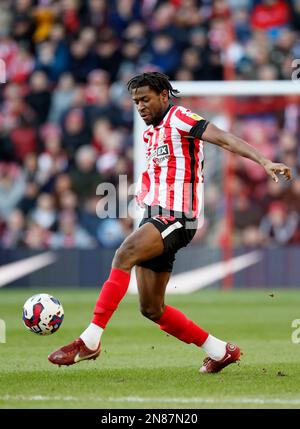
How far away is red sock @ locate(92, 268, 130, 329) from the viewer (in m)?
7.30

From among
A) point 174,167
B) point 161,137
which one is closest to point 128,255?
point 174,167

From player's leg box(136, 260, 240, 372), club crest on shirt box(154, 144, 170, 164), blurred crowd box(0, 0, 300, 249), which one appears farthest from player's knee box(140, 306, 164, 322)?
blurred crowd box(0, 0, 300, 249)

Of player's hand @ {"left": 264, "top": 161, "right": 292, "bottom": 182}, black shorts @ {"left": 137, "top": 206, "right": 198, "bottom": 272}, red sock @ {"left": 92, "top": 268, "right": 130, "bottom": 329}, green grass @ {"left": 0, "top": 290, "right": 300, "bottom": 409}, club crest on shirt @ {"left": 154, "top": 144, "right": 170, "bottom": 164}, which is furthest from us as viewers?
club crest on shirt @ {"left": 154, "top": 144, "right": 170, "bottom": 164}

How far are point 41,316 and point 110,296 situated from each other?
0.76 m

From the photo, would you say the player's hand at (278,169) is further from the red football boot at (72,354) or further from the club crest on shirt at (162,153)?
the red football boot at (72,354)

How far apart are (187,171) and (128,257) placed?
33.3 inches

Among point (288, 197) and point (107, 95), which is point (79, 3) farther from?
point (288, 197)

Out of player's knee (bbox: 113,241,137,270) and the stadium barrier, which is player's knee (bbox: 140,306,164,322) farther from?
the stadium barrier

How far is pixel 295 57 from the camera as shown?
17.4 meters

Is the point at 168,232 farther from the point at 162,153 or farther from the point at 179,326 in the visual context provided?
the point at 179,326

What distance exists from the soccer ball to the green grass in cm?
32

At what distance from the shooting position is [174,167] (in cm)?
773

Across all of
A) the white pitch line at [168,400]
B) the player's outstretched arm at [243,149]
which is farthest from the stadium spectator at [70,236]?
the white pitch line at [168,400]
